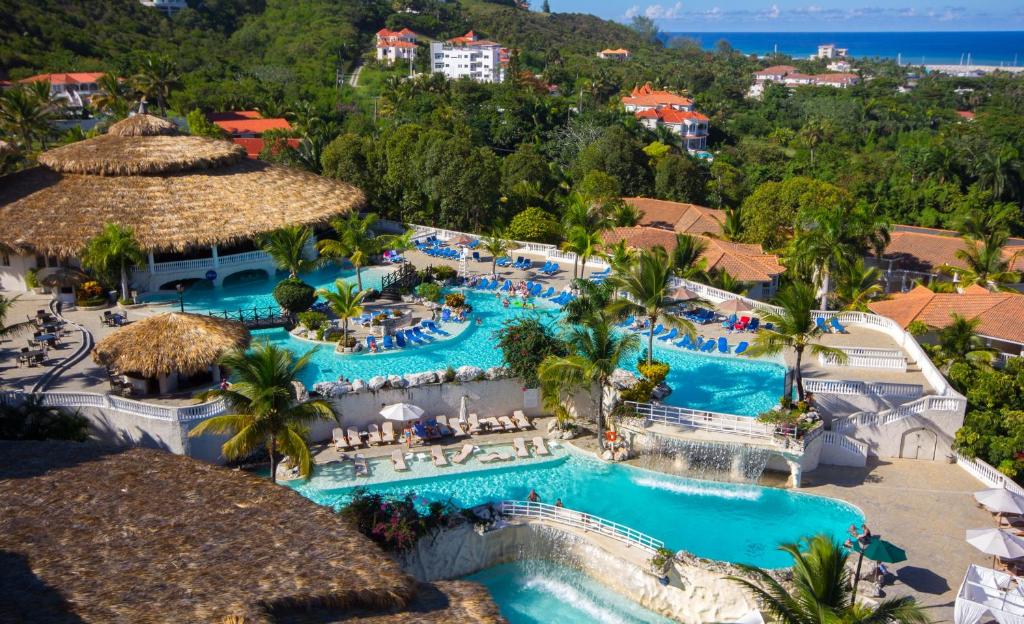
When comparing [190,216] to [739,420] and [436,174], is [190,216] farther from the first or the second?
[739,420]

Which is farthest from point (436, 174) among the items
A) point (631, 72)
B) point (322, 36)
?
point (631, 72)

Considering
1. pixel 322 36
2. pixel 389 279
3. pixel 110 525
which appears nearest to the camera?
pixel 110 525

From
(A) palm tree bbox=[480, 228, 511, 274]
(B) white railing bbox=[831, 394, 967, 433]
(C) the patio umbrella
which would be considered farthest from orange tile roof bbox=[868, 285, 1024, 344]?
(A) palm tree bbox=[480, 228, 511, 274]

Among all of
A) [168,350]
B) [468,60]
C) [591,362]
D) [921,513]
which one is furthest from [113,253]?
[468,60]

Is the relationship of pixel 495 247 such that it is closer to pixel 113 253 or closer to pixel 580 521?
pixel 113 253

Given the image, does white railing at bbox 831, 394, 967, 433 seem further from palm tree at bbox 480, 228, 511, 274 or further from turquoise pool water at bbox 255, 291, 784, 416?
palm tree at bbox 480, 228, 511, 274
